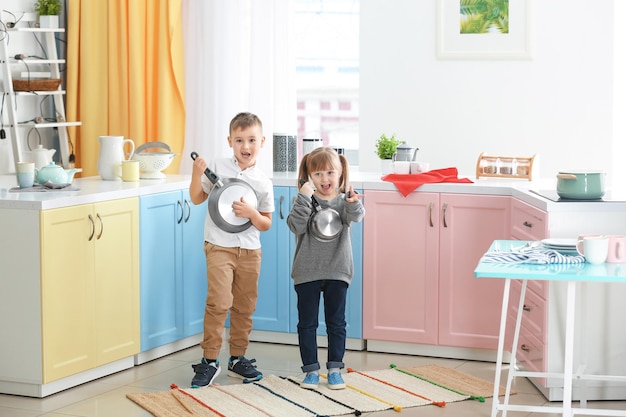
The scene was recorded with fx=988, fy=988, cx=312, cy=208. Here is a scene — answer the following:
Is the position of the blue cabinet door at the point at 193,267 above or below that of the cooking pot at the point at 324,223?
below

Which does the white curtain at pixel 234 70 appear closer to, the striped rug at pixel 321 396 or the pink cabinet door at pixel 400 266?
the pink cabinet door at pixel 400 266

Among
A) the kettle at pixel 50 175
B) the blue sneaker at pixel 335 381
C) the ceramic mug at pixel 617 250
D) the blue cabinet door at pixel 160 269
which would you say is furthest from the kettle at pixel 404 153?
the ceramic mug at pixel 617 250

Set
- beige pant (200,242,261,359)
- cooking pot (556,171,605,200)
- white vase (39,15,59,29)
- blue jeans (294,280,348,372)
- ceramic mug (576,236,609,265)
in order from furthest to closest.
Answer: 1. white vase (39,15,59,29)
2. beige pant (200,242,261,359)
3. blue jeans (294,280,348,372)
4. cooking pot (556,171,605,200)
5. ceramic mug (576,236,609,265)

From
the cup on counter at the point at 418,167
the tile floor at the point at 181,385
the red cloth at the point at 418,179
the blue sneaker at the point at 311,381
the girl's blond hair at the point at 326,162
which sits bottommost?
the tile floor at the point at 181,385

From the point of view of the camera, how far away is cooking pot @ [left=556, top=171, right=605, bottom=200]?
366 cm

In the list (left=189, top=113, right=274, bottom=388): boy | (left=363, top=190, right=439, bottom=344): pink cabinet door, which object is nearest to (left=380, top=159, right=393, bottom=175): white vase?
(left=363, top=190, right=439, bottom=344): pink cabinet door

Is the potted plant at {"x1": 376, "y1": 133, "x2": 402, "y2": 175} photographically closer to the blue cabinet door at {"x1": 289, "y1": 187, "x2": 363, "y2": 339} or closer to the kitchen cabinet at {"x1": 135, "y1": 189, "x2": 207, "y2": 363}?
the blue cabinet door at {"x1": 289, "y1": 187, "x2": 363, "y2": 339}

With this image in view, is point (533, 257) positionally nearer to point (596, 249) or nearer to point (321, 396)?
point (596, 249)

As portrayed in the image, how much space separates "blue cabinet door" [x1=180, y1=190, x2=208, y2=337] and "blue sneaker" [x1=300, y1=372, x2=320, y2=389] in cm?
86

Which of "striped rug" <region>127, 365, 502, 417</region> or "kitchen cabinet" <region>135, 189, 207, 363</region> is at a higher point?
"kitchen cabinet" <region>135, 189, 207, 363</region>

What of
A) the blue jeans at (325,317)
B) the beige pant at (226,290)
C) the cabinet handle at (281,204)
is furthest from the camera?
the cabinet handle at (281,204)

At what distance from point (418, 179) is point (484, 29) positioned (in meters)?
1.34

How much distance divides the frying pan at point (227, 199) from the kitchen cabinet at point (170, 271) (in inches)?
18.3

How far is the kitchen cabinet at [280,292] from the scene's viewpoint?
458cm
